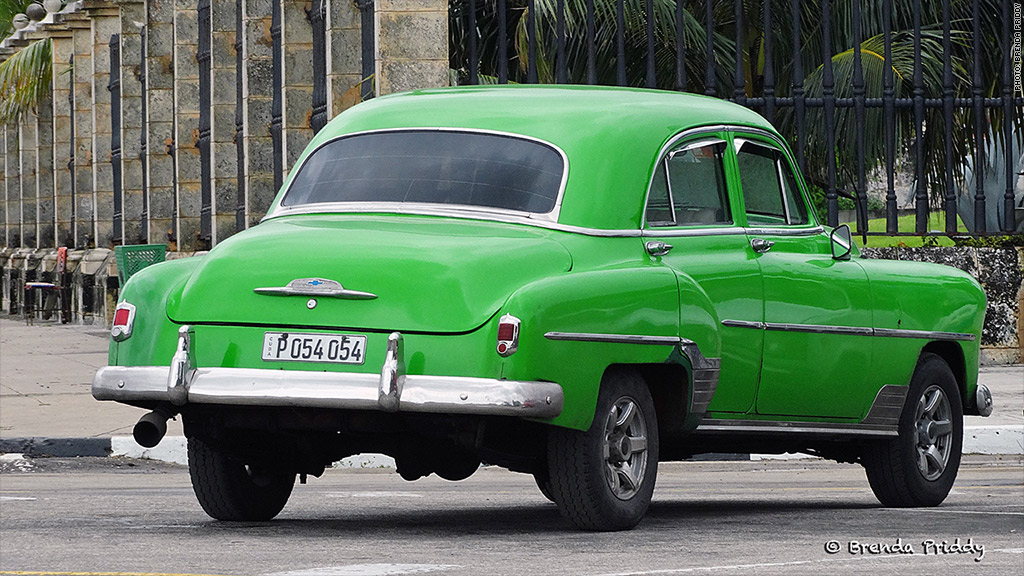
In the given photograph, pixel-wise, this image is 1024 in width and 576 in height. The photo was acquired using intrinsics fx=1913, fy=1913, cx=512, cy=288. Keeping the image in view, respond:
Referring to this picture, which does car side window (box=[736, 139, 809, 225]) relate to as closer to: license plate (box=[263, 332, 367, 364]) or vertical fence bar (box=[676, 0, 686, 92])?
license plate (box=[263, 332, 367, 364])

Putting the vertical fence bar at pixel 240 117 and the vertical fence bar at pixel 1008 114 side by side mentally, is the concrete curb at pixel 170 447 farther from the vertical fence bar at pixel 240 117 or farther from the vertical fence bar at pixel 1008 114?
the vertical fence bar at pixel 240 117

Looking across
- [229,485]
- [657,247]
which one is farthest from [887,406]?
[229,485]

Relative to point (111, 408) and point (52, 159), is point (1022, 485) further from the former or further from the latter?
point (52, 159)

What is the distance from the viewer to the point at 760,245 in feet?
26.2

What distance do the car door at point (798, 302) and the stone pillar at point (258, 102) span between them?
15.0 metres

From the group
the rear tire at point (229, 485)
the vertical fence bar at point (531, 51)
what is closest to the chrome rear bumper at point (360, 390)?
the rear tire at point (229, 485)

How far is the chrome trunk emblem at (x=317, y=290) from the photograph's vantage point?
6.72 meters

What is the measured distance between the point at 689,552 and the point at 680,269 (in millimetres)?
1353

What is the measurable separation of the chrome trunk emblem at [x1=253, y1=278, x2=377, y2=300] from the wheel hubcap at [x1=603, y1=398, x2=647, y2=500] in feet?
3.42

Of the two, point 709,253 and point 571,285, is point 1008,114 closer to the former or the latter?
point 709,253

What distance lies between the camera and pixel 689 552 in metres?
6.55

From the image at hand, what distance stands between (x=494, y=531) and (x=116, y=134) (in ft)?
81.5

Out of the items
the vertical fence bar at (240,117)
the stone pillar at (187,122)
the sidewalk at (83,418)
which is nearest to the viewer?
the sidewalk at (83,418)

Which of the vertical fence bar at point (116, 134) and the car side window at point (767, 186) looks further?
the vertical fence bar at point (116, 134)
